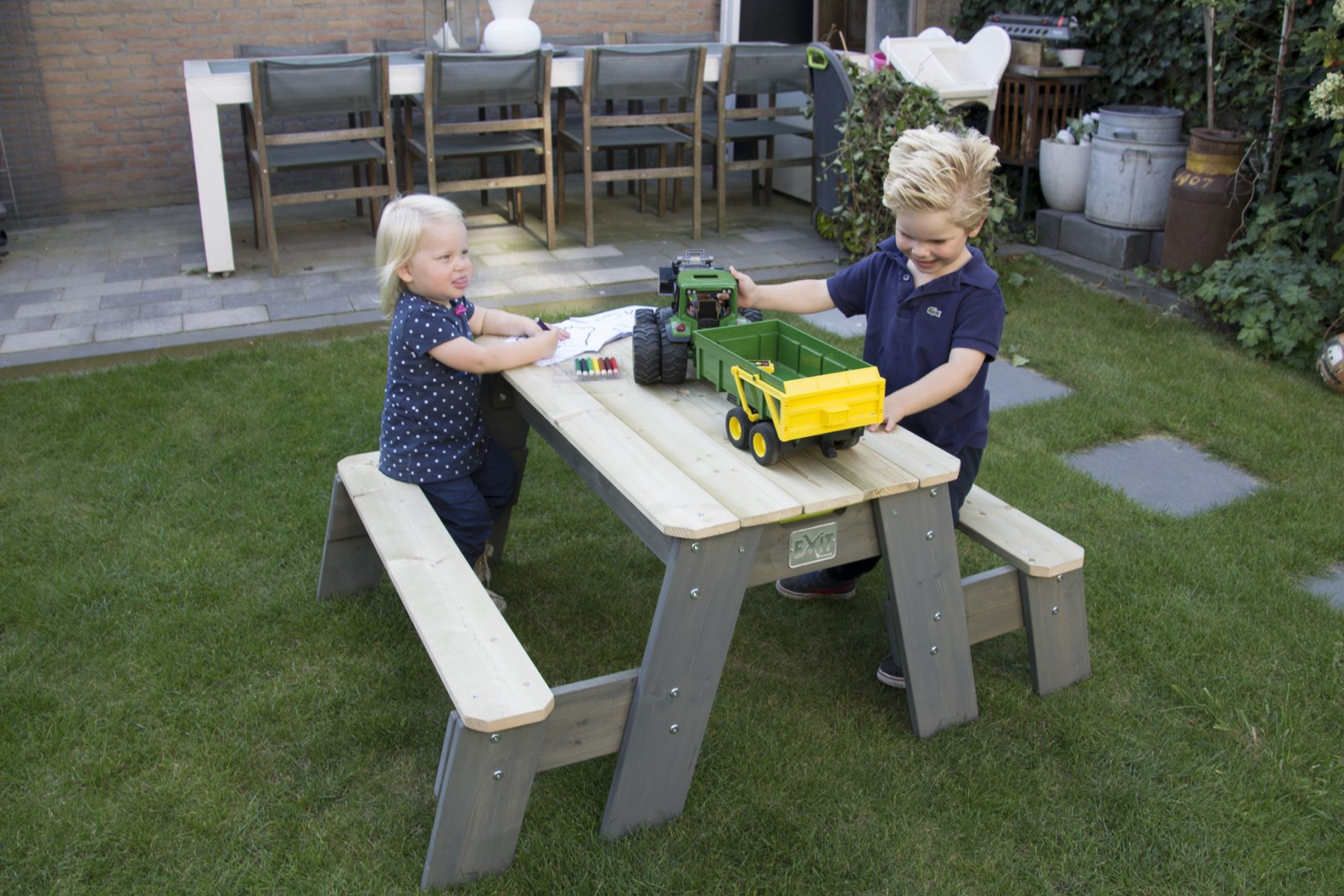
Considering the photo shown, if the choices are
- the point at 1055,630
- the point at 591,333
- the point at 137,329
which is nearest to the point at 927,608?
the point at 1055,630

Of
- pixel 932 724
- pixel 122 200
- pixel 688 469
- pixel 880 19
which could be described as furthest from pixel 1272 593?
pixel 122 200

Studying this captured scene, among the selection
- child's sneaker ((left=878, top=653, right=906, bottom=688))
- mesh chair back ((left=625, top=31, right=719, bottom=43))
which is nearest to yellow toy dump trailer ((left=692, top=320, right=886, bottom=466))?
child's sneaker ((left=878, top=653, right=906, bottom=688))

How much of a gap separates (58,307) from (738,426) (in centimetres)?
428

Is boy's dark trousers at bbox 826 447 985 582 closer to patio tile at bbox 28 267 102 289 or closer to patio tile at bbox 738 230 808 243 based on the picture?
patio tile at bbox 738 230 808 243

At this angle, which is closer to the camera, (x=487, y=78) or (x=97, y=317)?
(x=97, y=317)

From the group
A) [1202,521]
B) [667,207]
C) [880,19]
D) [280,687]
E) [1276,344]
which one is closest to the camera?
[280,687]

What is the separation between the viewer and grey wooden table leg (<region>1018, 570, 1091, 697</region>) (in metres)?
2.47

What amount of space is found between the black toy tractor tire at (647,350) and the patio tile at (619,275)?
313cm

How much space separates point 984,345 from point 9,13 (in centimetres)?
678

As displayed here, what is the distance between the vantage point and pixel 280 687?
2.59 metres

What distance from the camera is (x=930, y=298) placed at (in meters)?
2.45

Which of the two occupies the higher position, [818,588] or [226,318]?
[226,318]

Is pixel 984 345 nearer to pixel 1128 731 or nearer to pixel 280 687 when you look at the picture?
pixel 1128 731

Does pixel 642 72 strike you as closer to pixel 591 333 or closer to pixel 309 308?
pixel 309 308
